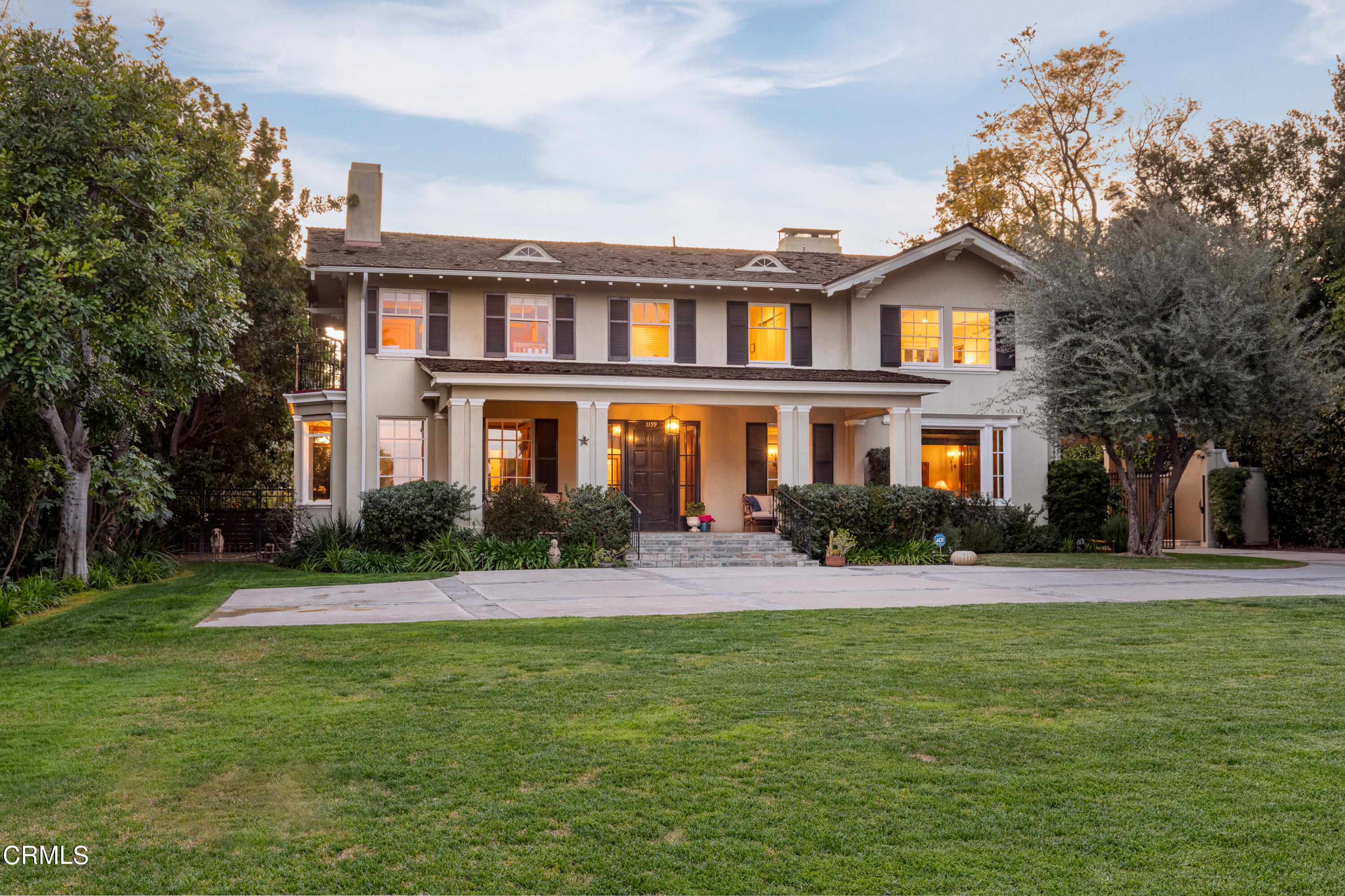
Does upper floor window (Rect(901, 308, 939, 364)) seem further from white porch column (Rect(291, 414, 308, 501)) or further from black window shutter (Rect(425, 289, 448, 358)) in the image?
white porch column (Rect(291, 414, 308, 501))

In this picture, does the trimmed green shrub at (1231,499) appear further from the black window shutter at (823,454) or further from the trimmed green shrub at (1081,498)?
the black window shutter at (823,454)

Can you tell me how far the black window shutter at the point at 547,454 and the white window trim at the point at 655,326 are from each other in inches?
91.7

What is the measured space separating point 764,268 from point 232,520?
46.9 ft

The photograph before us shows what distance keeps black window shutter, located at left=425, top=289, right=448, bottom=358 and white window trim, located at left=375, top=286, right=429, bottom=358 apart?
0.15 ft

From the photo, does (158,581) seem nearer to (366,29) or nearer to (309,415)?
(309,415)

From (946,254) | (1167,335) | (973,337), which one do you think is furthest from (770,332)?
(1167,335)

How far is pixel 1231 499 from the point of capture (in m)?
21.9

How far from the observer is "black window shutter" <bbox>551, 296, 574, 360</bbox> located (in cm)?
2048

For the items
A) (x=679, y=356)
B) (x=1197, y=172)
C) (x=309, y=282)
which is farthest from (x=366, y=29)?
(x=1197, y=172)

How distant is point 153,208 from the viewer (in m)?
9.62

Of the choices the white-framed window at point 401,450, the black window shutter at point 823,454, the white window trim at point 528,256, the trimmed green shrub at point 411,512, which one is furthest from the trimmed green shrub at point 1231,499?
the white-framed window at point 401,450

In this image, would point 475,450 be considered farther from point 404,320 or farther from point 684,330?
point 684,330

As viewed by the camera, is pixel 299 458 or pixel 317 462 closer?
pixel 299 458

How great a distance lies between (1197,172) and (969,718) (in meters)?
26.8
